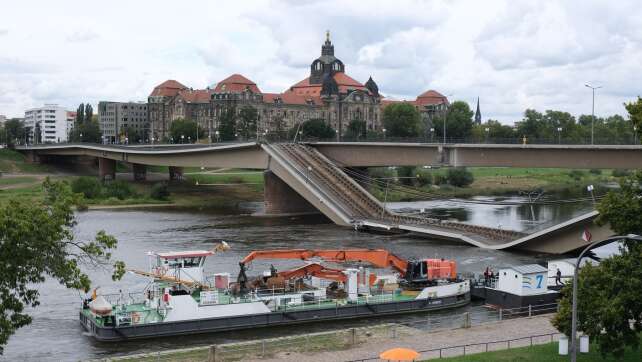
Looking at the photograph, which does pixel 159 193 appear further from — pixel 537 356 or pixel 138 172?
pixel 537 356

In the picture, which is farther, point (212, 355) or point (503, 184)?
point (503, 184)

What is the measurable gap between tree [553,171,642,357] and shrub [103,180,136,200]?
95287 millimetres

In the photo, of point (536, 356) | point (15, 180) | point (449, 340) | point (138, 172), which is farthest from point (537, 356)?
point (15, 180)

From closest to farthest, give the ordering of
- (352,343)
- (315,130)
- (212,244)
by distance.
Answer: (352,343) < (212,244) < (315,130)

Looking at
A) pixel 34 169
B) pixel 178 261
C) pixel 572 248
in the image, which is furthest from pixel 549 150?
pixel 34 169

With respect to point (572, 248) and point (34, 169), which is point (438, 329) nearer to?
point (572, 248)

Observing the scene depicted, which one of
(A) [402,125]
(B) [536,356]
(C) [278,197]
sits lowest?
(B) [536,356]

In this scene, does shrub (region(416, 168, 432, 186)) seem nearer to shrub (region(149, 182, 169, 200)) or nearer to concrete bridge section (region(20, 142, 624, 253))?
concrete bridge section (region(20, 142, 624, 253))

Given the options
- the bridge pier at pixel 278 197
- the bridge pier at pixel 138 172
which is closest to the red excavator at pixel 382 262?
the bridge pier at pixel 278 197

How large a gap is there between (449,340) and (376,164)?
6165 centimetres

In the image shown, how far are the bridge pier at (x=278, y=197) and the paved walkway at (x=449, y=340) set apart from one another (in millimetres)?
60246

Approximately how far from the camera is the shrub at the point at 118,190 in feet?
392

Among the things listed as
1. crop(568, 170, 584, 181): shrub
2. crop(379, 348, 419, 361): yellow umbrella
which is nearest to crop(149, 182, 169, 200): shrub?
crop(568, 170, 584, 181): shrub

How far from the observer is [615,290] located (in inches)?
1208
